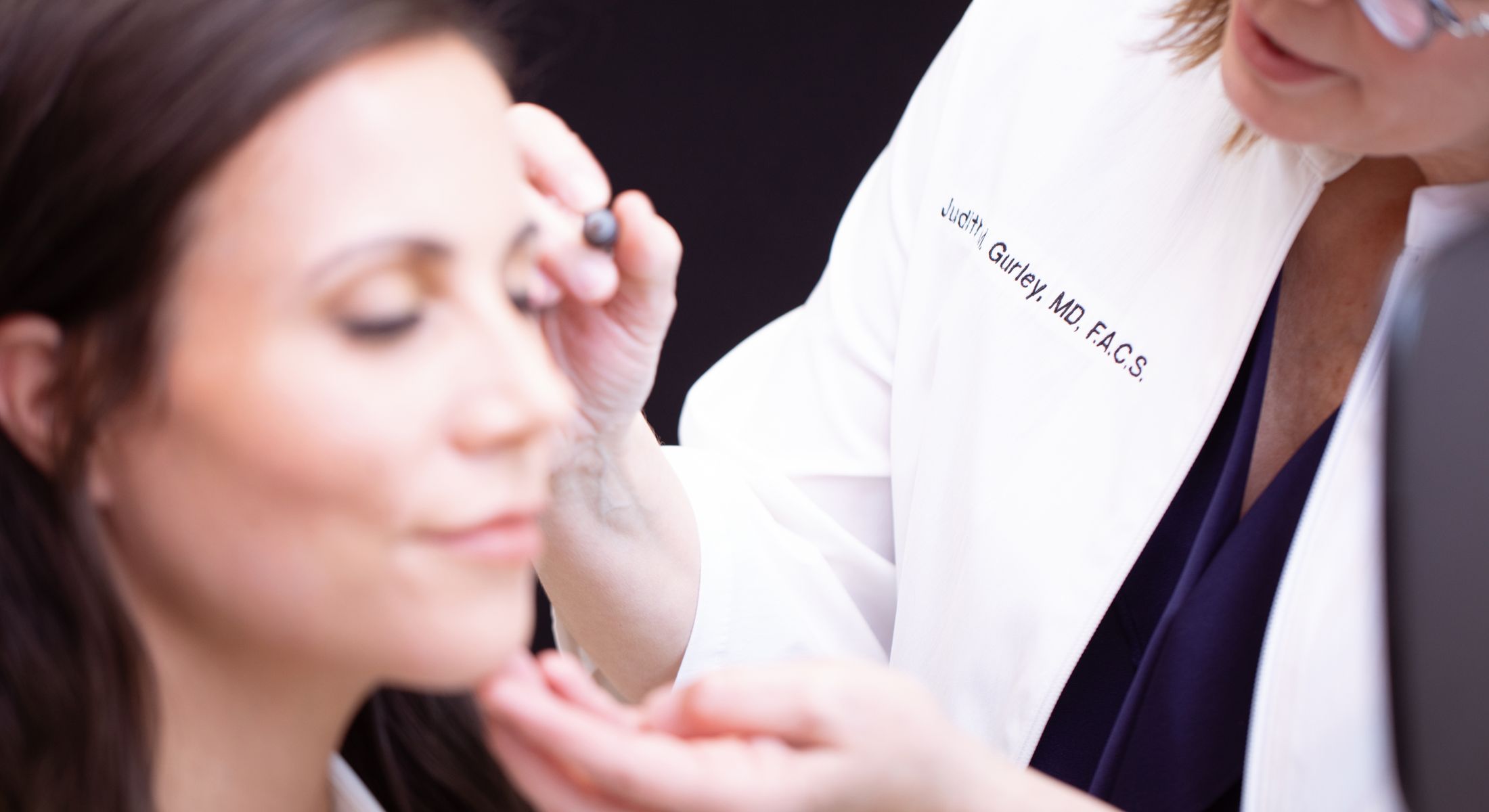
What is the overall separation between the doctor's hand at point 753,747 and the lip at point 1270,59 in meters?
0.41

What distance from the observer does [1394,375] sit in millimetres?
466

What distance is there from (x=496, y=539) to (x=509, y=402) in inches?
2.5

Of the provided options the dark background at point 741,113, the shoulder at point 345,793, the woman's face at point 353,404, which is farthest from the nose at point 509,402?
the dark background at point 741,113

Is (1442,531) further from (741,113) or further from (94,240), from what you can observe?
(741,113)

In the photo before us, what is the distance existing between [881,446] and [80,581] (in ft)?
2.02

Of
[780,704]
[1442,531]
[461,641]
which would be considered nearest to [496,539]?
[461,641]

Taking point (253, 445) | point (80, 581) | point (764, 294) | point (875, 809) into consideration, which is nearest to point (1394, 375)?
point (875, 809)

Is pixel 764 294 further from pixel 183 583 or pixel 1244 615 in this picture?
pixel 183 583

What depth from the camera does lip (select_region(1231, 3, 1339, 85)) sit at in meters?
Answer: 0.78

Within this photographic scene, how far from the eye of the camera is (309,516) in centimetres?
58

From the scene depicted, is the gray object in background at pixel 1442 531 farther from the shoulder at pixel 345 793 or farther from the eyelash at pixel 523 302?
the shoulder at pixel 345 793

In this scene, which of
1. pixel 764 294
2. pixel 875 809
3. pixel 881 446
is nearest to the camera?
pixel 875 809

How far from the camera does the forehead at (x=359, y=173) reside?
0.57m

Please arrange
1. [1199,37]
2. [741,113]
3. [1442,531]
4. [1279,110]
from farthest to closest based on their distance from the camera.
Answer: [741,113] < [1199,37] < [1279,110] < [1442,531]
